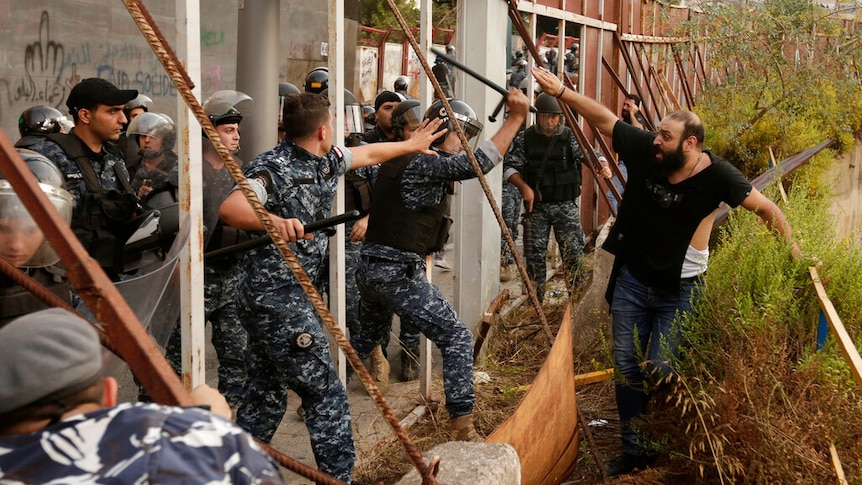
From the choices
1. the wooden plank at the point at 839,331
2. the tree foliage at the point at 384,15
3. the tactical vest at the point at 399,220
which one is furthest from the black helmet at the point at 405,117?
the tree foliage at the point at 384,15

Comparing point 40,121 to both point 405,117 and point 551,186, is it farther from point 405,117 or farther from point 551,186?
point 551,186

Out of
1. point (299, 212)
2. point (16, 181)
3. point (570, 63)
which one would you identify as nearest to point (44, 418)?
point (16, 181)

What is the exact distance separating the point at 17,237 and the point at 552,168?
250 inches

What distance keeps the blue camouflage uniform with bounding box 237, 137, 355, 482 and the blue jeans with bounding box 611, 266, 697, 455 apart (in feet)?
5.52

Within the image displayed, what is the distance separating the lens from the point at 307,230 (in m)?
4.03

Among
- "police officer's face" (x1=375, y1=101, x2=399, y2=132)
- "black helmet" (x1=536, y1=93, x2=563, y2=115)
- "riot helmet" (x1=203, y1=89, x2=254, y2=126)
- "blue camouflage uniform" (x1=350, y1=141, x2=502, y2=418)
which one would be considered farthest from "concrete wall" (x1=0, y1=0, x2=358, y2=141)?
"blue camouflage uniform" (x1=350, y1=141, x2=502, y2=418)

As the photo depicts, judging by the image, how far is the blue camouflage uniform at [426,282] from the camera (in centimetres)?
515

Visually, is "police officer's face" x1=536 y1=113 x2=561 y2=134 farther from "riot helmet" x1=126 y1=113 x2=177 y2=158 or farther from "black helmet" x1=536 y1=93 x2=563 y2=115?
"riot helmet" x1=126 y1=113 x2=177 y2=158

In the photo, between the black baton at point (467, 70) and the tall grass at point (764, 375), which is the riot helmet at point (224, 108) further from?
the tall grass at point (764, 375)

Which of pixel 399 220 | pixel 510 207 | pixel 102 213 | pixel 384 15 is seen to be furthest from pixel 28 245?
pixel 384 15

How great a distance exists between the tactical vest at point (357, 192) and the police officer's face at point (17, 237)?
3543 mm

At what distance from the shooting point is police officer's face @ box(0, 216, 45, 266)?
2971 millimetres

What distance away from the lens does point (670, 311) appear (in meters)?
5.18

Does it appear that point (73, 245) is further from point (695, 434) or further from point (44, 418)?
point (695, 434)
